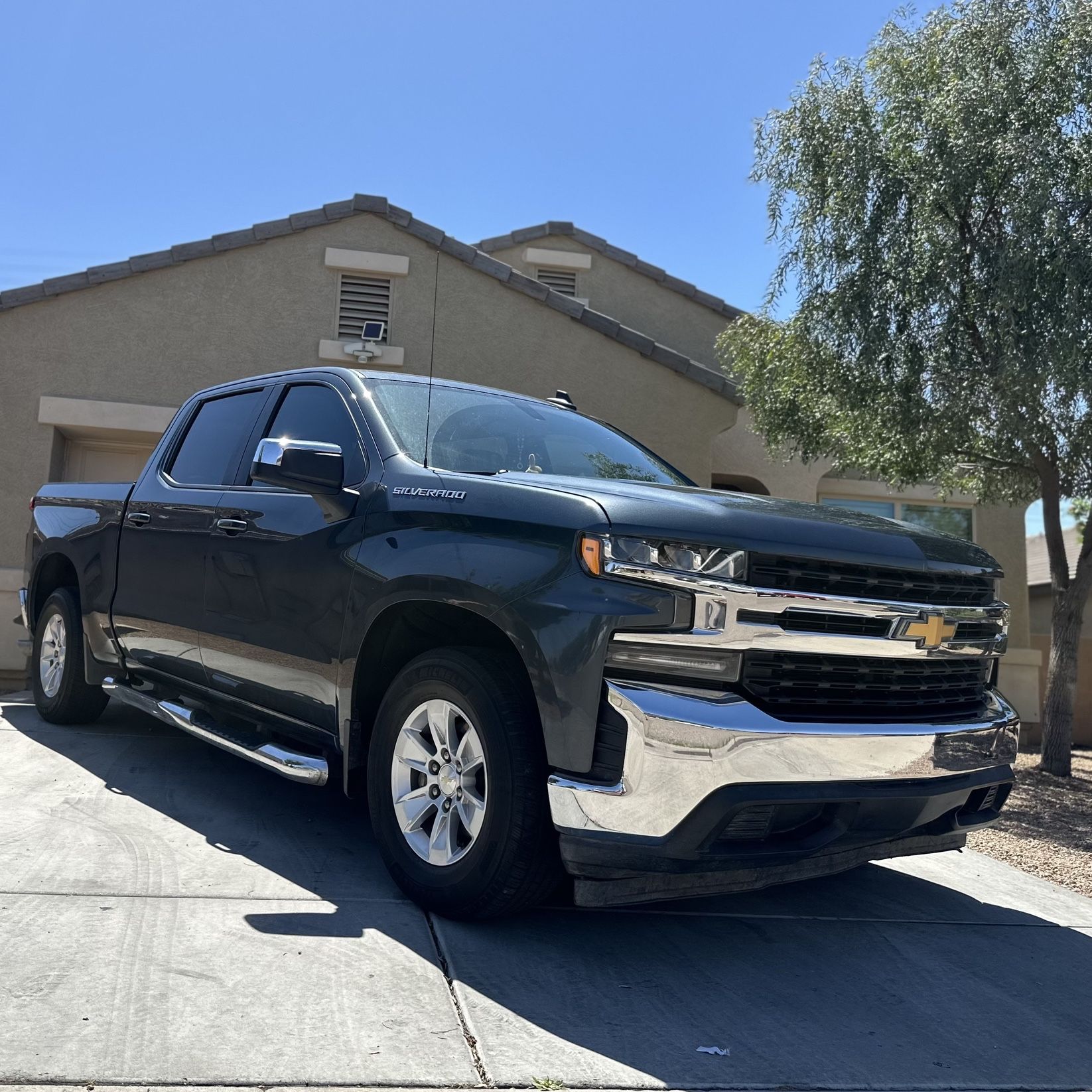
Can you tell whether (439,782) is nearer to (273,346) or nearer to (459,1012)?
(459,1012)

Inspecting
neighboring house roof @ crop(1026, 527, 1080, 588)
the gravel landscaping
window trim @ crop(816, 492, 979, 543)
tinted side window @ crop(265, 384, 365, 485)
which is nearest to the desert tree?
the gravel landscaping

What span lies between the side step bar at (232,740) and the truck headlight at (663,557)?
1.52 m

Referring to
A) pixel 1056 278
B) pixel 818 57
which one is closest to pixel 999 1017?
pixel 1056 278

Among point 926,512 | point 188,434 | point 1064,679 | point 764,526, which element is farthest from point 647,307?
point 764,526

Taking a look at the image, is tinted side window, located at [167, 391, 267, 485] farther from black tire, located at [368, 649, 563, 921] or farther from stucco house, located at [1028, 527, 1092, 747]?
stucco house, located at [1028, 527, 1092, 747]

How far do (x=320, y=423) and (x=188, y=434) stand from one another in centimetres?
138

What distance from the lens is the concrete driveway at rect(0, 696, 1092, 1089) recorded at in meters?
2.74

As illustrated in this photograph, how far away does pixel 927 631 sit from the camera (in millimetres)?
3543

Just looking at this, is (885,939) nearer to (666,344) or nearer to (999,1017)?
(999,1017)

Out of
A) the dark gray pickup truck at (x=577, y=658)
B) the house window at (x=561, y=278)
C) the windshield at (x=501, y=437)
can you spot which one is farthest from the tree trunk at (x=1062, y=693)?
the house window at (x=561, y=278)

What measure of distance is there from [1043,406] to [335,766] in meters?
6.61

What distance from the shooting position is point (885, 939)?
12.9 feet

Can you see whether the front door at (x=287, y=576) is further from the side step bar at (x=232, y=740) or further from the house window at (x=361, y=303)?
the house window at (x=361, y=303)

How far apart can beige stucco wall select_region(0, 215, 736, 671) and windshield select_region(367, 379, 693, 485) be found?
226 inches
